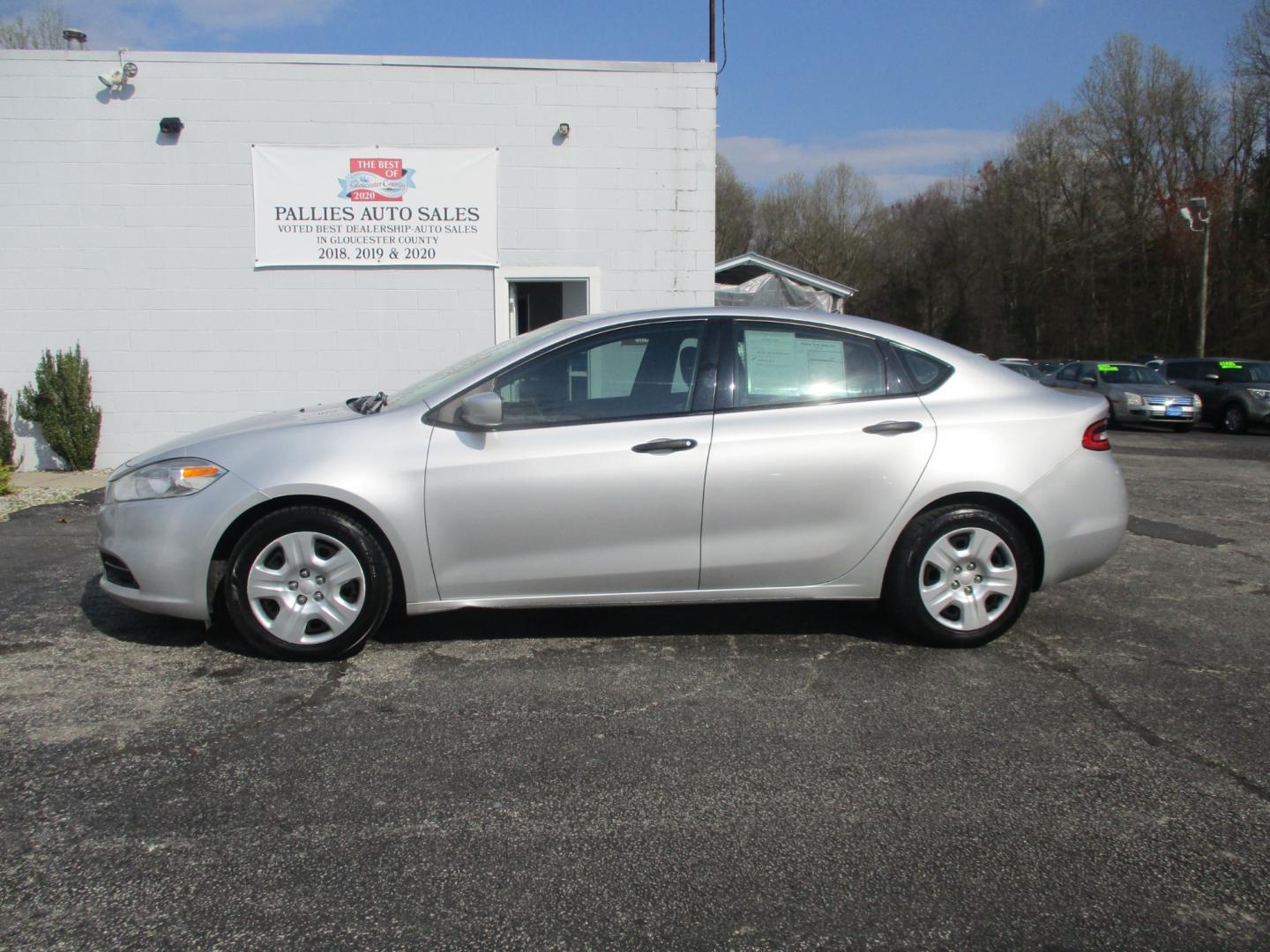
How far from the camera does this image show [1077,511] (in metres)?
4.56

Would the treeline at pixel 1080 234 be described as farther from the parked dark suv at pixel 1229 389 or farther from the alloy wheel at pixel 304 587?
the alloy wheel at pixel 304 587

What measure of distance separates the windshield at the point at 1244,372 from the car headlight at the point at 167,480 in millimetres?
21224

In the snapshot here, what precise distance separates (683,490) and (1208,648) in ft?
8.61

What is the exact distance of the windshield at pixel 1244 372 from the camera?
1997 centimetres

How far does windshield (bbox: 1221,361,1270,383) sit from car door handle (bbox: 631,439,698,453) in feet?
65.0

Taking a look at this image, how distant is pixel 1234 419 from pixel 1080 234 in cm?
2561

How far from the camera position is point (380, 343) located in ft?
35.1

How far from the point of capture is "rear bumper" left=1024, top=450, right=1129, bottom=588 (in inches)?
178

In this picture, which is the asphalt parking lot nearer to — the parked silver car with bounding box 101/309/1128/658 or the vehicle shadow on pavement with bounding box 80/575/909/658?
the vehicle shadow on pavement with bounding box 80/575/909/658

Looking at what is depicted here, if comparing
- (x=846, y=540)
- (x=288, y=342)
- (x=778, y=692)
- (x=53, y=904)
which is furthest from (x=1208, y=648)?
(x=288, y=342)

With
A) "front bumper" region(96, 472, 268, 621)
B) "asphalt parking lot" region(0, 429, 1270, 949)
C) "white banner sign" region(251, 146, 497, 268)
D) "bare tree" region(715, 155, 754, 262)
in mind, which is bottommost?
"asphalt parking lot" region(0, 429, 1270, 949)

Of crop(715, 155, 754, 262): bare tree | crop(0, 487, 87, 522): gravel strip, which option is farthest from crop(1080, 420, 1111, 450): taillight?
crop(715, 155, 754, 262): bare tree

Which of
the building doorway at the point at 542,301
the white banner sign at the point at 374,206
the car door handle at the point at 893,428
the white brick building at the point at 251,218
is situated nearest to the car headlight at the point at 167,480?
the car door handle at the point at 893,428

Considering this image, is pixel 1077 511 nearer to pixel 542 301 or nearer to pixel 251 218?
pixel 542 301
